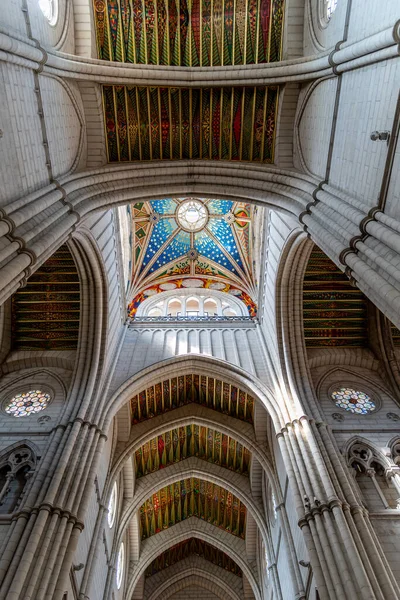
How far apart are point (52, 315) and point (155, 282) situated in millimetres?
6482

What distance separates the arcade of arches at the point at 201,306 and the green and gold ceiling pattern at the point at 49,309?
7cm

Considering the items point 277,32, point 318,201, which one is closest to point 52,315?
point 318,201

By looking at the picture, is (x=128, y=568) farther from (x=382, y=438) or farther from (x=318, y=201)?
A: (x=318, y=201)

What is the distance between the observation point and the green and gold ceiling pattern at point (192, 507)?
18.9 m

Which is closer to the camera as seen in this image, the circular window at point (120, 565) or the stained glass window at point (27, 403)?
the stained glass window at point (27, 403)

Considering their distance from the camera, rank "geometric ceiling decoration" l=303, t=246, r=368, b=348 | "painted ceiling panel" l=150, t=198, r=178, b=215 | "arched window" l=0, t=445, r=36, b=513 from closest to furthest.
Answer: "arched window" l=0, t=445, r=36, b=513 < "geometric ceiling decoration" l=303, t=246, r=368, b=348 < "painted ceiling panel" l=150, t=198, r=178, b=215

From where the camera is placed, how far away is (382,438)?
12.6 metres

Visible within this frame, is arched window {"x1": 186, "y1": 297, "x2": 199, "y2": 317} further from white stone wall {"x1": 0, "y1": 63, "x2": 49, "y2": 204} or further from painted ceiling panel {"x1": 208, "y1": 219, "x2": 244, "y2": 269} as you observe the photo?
white stone wall {"x1": 0, "y1": 63, "x2": 49, "y2": 204}

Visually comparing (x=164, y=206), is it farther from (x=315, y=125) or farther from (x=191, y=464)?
(x=191, y=464)

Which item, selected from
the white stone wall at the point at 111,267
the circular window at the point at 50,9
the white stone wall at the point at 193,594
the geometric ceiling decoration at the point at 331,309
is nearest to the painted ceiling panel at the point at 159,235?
the white stone wall at the point at 111,267

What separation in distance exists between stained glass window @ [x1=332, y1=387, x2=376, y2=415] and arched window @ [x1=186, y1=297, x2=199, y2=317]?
694cm

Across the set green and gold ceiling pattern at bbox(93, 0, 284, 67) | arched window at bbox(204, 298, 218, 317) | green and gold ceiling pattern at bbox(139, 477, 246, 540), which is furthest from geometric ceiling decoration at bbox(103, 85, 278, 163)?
green and gold ceiling pattern at bbox(139, 477, 246, 540)

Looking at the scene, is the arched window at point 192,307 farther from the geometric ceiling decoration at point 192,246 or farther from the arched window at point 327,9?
the arched window at point 327,9

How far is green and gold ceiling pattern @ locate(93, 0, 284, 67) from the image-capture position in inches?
460
